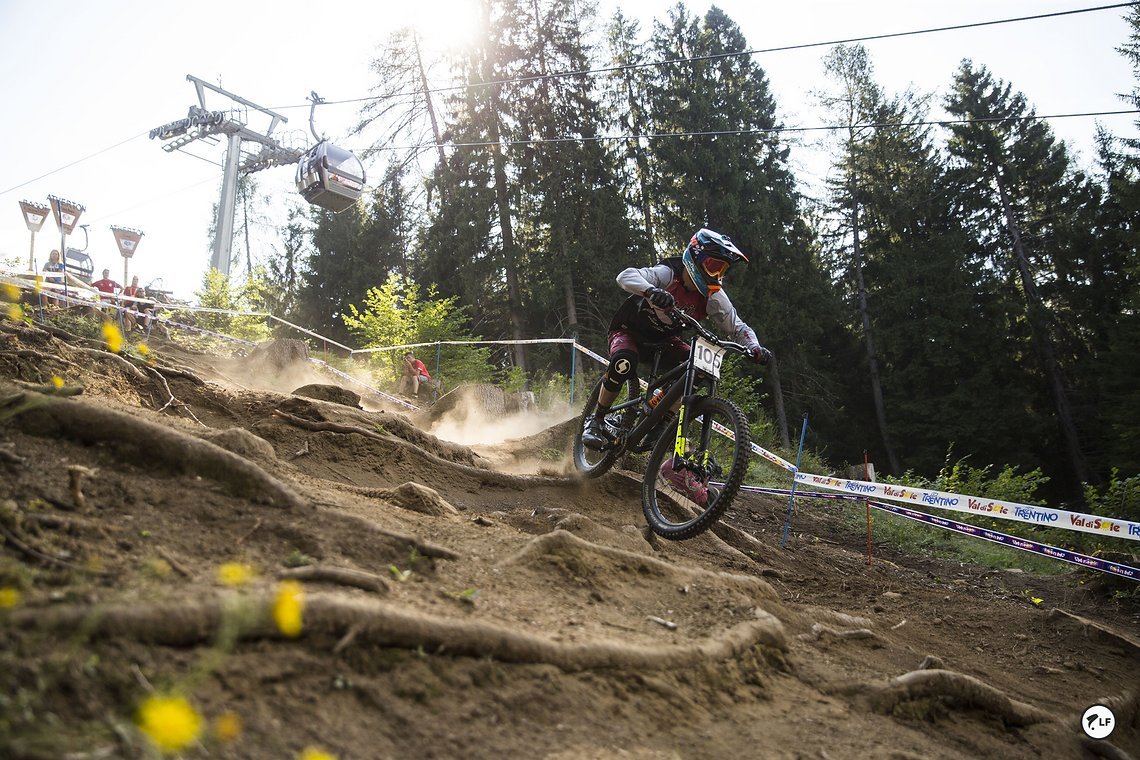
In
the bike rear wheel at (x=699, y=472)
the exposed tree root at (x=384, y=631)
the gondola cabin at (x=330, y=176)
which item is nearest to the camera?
the exposed tree root at (x=384, y=631)

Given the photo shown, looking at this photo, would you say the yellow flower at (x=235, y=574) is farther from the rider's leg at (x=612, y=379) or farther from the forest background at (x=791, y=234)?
the forest background at (x=791, y=234)

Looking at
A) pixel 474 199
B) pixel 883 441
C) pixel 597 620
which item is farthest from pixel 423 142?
pixel 597 620

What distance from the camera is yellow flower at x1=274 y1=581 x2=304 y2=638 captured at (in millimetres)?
1989

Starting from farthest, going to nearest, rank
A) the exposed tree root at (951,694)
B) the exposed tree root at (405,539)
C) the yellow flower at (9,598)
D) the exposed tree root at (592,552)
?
the exposed tree root at (592,552)
the exposed tree root at (951,694)
the exposed tree root at (405,539)
the yellow flower at (9,598)

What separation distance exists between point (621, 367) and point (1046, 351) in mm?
28685

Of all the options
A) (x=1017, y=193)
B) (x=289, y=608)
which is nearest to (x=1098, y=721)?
(x=289, y=608)

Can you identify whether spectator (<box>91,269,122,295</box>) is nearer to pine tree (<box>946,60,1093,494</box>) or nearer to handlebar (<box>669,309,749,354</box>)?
handlebar (<box>669,309,749,354</box>)

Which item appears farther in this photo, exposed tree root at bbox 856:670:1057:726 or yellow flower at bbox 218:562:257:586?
exposed tree root at bbox 856:670:1057:726

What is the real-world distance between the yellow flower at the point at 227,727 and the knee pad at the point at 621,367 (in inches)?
183

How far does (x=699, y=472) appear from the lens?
5.18 meters

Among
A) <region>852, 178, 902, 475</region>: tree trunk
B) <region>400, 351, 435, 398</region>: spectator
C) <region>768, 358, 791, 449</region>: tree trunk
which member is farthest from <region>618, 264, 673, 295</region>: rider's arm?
<region>852, 178, 902, 475</region>: tree trunk

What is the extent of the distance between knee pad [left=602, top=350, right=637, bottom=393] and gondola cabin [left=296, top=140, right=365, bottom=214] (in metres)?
11.5

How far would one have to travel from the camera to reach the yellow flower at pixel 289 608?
1989mm

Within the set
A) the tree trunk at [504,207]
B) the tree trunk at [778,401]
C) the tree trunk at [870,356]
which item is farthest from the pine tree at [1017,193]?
the tree trunk at [504,207]
